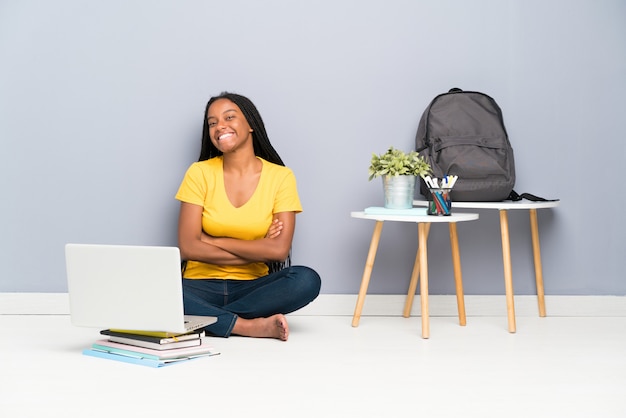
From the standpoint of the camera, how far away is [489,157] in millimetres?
2938

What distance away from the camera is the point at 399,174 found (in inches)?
109

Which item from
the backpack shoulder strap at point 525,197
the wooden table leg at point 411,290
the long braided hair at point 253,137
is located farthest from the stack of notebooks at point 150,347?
the backpack shoulder strap at point 525,197

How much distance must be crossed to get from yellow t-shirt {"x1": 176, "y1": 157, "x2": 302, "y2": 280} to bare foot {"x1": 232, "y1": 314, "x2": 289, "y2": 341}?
256 mm

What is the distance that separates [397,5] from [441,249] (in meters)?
1.02

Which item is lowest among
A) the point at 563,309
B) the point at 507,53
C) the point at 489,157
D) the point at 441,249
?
the point at 563,309

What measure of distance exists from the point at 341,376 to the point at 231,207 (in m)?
0.96

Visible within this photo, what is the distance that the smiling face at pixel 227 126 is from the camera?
9.36ft

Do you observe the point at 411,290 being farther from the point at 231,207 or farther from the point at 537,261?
the point at 231,207

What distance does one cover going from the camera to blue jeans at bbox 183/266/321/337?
103 inches

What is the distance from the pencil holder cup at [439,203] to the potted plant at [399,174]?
118mm

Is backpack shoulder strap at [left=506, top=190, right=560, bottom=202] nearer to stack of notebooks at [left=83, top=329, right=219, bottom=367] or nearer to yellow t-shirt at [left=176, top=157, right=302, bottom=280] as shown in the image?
yellow t-shirt at [left=176, top=157, right=302, bottom=280]

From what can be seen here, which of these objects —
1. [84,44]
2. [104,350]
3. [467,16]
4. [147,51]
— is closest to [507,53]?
[467,16]

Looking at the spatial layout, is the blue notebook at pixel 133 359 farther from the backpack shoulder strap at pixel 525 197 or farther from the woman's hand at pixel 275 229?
the backpack shoulder strap at pixel 525 197

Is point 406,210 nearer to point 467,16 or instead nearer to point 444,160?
point 444,160
